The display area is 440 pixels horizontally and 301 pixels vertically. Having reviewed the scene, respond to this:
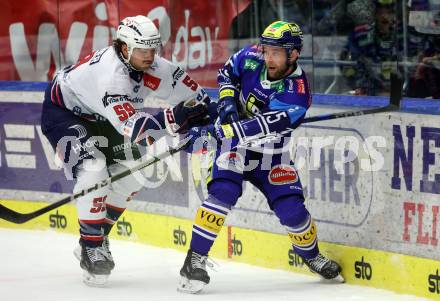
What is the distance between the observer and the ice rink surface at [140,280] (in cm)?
507

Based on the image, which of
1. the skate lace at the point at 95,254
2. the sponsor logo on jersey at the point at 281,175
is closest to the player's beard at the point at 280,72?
the sponsor logo on jersey at the point at 281,175

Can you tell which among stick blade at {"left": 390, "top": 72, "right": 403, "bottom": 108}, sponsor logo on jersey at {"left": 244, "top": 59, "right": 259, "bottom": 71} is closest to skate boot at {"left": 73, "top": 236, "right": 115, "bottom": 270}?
sponsor logo on jersey at {"left": 244, "top": 59, "right": 259, "bottom": 71}

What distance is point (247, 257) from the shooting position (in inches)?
226

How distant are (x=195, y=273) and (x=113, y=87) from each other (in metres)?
0.96

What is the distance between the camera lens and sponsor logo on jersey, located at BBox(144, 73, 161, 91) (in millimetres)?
5367

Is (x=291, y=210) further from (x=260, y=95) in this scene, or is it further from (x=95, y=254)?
(x=95, y=254)

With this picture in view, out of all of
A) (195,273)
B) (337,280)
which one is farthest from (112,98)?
(337,280)

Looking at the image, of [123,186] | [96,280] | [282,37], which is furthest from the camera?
[123,186]

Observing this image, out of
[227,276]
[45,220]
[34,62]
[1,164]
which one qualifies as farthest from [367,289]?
[34,62]

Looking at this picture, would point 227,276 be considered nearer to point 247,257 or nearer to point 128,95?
point 247,257

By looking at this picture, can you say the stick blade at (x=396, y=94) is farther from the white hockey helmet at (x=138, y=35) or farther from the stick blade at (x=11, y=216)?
the stick blade at (x=11, y=216)

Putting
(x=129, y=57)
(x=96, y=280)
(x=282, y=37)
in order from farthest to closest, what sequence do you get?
(x=96, y=280), (x=129, y=57), (x=282, y=37)

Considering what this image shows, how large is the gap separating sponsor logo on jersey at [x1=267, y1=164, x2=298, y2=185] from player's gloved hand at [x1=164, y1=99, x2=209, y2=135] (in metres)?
0.45

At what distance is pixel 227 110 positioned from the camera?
507cm
